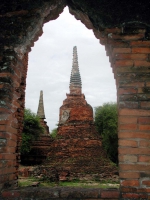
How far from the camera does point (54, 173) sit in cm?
1289

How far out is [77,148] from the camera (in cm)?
1446

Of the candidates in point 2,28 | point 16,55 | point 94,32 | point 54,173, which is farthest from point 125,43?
point 54,173

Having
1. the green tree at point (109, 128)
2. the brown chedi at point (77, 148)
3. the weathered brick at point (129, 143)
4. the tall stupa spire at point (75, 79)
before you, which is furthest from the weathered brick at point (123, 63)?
the green tree at point (109, 128)

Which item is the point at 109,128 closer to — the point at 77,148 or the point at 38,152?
the point at 38,152

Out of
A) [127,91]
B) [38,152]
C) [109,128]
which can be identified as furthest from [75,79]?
[127,91]

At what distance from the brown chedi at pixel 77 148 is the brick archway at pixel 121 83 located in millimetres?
10291

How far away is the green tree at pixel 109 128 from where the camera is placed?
26.6 m

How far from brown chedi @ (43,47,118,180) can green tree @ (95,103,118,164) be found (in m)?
10.8

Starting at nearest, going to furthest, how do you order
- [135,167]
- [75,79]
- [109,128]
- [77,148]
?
1. [135,167]
2. [77,148]
3. [75,79]
4. [109,128]

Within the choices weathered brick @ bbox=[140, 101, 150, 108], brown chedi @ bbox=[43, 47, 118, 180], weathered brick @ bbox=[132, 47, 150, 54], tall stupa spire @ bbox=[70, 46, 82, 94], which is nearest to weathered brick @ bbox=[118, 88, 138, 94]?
weathered brick @ bbox=[140, 101, 150, 108]

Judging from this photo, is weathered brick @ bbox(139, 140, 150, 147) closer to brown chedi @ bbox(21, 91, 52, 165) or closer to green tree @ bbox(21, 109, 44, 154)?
green tree @ bbox(21, 109, 44, 154)

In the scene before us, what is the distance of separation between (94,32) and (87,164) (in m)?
11.2

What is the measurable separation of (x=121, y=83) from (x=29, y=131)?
18.9 m

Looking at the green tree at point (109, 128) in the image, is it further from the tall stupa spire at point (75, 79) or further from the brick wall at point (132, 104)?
the brick wall at point (132, 104)
